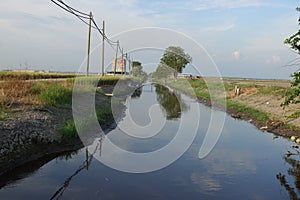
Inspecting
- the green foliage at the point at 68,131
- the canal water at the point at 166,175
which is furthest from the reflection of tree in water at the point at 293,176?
the green foliage at the point at 68,131

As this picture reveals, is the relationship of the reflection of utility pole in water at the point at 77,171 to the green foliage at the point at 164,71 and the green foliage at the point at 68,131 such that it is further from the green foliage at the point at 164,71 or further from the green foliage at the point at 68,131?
the green foliage at the point at 164,71

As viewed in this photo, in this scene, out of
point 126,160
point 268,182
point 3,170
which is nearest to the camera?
point 3,170

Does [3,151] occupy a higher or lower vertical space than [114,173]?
higher

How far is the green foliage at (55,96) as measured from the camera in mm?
14430

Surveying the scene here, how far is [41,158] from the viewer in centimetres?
981

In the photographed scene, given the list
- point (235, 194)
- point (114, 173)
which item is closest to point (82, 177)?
point (114, 173)

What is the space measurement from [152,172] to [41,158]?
351cm

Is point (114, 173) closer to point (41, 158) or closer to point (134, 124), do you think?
point (41, 158)

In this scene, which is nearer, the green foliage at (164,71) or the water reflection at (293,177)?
the water reflection at (293,177)

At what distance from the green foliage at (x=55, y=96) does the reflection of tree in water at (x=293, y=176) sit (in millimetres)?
10081

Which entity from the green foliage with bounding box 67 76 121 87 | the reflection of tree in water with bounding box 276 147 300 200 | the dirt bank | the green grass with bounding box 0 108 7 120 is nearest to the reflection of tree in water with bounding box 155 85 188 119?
the green foliage with bounding box 67 76 121 87

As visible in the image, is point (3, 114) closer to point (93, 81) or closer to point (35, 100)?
point (35, 100)

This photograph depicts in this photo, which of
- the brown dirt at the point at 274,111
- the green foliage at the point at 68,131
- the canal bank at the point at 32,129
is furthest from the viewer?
the brown dirt at the point at 274,111

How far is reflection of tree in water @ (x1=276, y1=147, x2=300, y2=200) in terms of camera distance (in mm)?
8125
